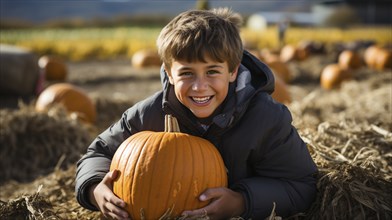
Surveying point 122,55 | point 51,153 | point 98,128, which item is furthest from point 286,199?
point 122,55

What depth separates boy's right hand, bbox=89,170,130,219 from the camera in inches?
106

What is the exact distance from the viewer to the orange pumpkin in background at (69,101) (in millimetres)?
6668

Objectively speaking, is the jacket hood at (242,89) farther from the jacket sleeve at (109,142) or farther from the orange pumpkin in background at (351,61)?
the orange pumpkin in background at (351,61)

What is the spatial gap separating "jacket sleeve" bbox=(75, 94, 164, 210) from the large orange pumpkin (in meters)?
0.29

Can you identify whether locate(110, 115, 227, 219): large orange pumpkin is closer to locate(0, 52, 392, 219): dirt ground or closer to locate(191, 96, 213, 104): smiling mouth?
locate(191, 96, 213, 104): smiling mouth

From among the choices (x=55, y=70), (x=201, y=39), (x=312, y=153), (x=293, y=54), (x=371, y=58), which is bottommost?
(x=293, y=54)

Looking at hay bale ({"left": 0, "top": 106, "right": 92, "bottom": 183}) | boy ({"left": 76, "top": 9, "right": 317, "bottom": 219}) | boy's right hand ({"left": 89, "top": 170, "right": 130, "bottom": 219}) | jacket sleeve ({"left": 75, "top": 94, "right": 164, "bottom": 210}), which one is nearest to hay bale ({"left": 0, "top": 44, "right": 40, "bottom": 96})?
hay bale ({"left": 0, "top": 106, "right": 92, "bottom": 183})

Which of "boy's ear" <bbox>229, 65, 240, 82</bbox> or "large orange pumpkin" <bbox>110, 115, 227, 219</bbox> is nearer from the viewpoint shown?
"large orange pumpkin" <bbox>110, 115, 227, 219</bbox>

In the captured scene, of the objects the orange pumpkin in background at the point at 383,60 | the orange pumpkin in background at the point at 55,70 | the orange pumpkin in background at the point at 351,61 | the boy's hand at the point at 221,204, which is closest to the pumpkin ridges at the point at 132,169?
the boy's hand at the point at 221,204

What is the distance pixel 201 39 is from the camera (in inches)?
105

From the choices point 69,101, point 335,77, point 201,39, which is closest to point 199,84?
point 201,39

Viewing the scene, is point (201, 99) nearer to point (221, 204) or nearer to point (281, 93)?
point (221, 204)

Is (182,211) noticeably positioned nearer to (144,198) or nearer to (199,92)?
(144,198)

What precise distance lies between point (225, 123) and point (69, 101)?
4389 mm
